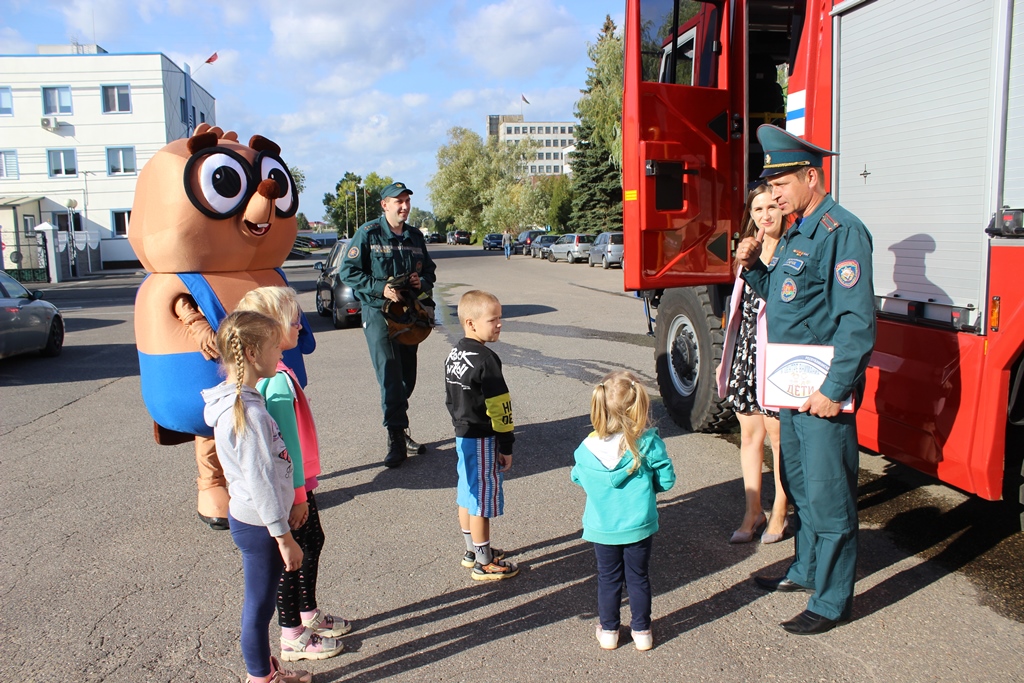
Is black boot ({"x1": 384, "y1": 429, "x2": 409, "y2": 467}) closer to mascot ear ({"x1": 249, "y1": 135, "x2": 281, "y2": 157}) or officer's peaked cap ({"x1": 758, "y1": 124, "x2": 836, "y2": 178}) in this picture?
mascot ear ({"x1": 249, "y1": 135, "x2": 281, "y2": 157})

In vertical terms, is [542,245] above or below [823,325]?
above

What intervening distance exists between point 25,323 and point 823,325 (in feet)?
33.9

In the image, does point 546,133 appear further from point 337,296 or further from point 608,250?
point 337,296

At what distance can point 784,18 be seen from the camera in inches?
233

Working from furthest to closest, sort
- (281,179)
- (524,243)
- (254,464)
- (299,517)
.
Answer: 1. (524,243)
2. (281,179)
3. (299,517)
4. (254,464)

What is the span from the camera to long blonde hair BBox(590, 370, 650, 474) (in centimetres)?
281

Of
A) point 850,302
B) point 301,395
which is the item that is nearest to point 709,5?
point 850,302

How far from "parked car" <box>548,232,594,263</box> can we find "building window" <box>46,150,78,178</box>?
77.8ft

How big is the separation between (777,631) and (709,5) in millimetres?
4433

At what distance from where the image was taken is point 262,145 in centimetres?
420

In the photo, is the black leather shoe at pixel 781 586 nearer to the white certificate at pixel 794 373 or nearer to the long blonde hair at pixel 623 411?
the white certificate at pixel 794 373

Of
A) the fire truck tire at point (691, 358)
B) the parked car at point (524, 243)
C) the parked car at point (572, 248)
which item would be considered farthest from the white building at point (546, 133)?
the fire truck tire at point (691, 358)

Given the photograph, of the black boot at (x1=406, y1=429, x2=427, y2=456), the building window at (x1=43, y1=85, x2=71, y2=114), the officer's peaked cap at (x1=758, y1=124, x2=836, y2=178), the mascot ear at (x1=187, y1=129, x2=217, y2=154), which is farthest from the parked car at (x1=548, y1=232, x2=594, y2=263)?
the officer's peaked cap at (x1=758, y1=124, x2=836, y2=178)

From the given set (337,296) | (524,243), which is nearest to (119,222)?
(524,243)
